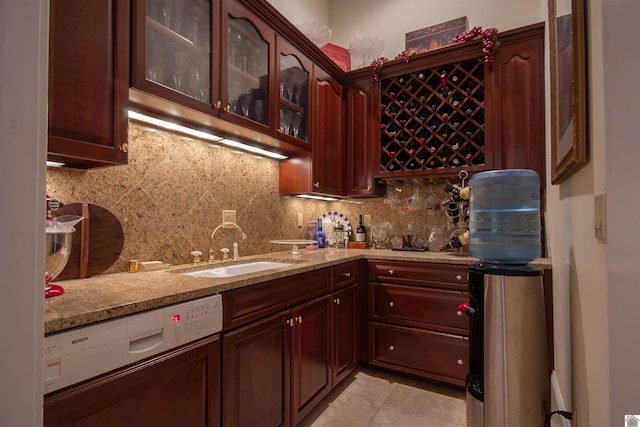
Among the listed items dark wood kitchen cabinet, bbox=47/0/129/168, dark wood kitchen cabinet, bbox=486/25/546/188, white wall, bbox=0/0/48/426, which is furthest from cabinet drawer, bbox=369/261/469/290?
white wall, bbox=0/0/48/426

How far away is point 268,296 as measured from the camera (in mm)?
1529

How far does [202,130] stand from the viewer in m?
1.82

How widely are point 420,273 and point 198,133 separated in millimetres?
1775

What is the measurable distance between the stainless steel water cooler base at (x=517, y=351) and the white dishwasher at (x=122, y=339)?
1131 millimetres

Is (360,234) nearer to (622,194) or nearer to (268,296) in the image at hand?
(268,296)

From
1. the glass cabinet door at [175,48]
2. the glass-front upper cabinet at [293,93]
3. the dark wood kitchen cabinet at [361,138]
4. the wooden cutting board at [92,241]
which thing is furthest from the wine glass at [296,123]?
the wooden cutting board at [92,241]

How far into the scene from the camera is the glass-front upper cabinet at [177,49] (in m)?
1.32

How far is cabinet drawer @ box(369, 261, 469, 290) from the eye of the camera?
219cm

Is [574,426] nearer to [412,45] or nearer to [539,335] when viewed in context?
[539,335]

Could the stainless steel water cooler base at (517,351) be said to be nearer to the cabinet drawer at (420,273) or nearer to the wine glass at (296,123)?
the cabinet drawer at (420,273)

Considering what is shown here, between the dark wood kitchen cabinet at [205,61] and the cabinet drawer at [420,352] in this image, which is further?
the cabinet drawer at [420,352]

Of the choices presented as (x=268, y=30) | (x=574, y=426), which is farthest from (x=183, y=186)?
(x=574, y=426)

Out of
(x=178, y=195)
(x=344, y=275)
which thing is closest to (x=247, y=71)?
(x=178, y=195)

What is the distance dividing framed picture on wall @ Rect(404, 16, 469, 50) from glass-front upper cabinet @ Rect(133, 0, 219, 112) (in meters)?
2.02
